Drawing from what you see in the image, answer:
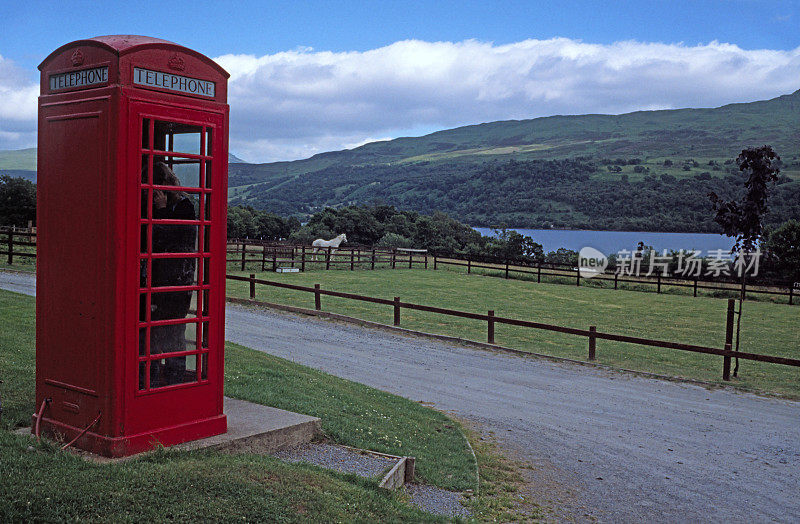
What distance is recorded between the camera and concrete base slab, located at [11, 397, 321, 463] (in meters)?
5.19

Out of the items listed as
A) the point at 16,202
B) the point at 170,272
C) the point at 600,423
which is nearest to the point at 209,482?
the point at 170,272

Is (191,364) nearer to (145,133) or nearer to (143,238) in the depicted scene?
(143,238)

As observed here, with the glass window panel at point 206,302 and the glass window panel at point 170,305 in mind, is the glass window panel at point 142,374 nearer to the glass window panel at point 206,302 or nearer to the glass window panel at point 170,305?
the glass window panel at point 170,305

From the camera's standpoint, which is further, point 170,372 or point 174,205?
point 170,372

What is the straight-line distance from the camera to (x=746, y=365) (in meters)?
16.4

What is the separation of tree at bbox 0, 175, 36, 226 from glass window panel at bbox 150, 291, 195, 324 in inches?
1981

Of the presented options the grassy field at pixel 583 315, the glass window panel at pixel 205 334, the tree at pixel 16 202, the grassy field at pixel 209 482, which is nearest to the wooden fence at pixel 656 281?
the grassy field at pixel 583 315

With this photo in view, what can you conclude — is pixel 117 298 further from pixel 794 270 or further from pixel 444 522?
pixel 794 270

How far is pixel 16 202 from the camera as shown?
48.8 m

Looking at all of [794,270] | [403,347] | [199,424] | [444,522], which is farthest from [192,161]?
[794,270]

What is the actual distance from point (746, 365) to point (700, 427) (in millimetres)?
7766

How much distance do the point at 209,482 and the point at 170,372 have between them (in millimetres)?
1281

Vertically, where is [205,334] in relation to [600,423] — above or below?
above

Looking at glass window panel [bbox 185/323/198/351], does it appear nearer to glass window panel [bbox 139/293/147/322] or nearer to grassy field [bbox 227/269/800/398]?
glass window panel [bbox 139/293/147/322]
